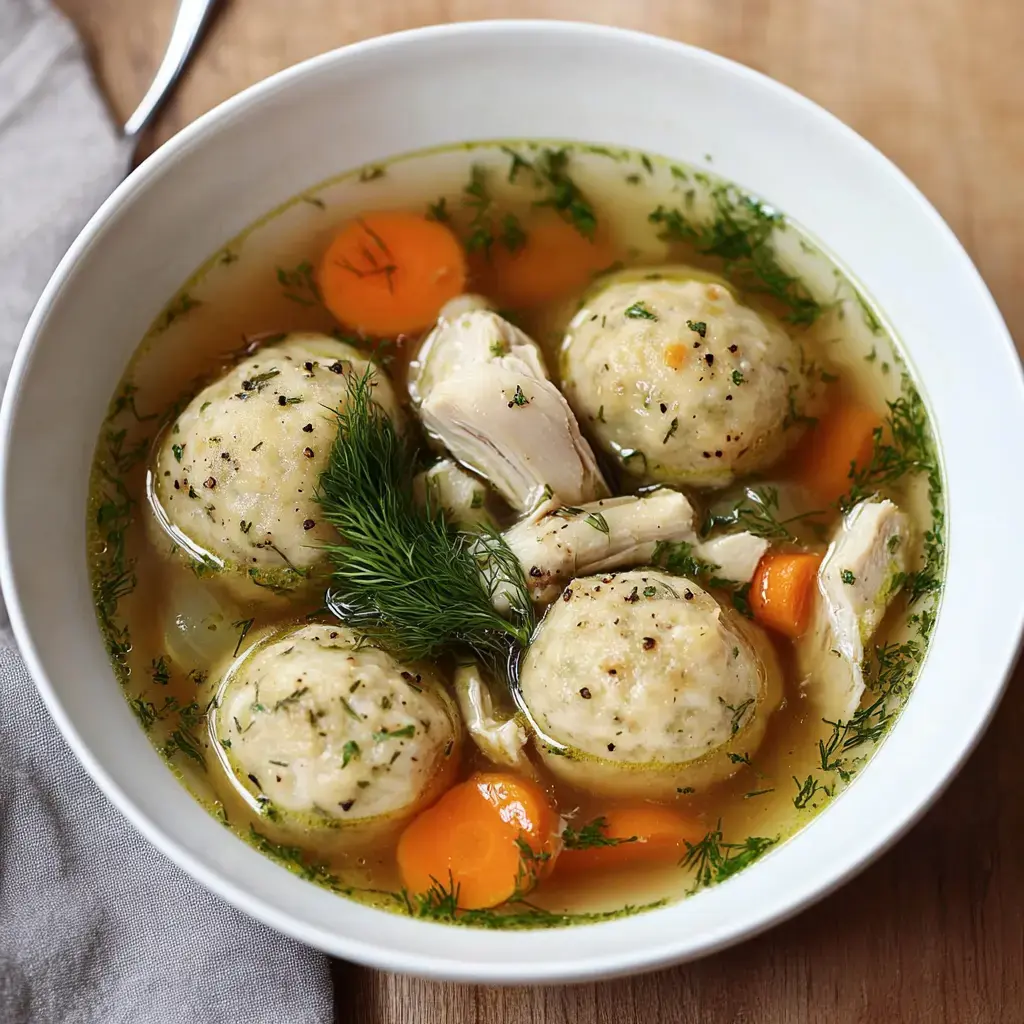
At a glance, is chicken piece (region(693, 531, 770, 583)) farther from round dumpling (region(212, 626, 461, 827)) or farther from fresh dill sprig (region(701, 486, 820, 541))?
round dumpling (region(212, 626, 461, 827))

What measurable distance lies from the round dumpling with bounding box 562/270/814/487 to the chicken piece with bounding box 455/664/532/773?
0.50 meters

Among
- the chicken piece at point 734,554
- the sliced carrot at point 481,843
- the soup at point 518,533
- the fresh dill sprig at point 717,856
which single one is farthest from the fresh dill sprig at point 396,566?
the fresh dill sprig at point 717,856

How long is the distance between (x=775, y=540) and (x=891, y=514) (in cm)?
21

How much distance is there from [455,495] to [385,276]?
19.7 inches

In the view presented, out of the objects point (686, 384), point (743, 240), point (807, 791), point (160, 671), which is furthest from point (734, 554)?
point (160, 671)

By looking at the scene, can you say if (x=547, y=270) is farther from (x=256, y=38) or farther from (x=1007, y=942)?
(x=1007, y=942)

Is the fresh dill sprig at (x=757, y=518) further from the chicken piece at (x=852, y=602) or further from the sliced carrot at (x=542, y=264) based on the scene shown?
the sliced carrot at (x=542, y=264)

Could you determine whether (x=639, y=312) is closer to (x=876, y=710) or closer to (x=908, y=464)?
(x=908, y=464)

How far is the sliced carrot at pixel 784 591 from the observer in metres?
1.92

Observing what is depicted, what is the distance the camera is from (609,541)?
1.90m

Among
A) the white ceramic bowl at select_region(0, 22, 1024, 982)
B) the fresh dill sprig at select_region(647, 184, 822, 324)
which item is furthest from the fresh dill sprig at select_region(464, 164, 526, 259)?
the fresh dill sprig at select_region(647, 184, 822, 324)

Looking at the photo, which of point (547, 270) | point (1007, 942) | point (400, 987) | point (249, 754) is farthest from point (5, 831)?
point (1007, 942)

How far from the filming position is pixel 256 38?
2.19 meters

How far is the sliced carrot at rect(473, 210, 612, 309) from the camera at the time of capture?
216 centimetres
